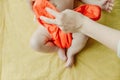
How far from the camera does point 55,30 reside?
3.76 ft

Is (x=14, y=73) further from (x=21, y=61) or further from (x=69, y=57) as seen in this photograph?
(x=69, y=57)

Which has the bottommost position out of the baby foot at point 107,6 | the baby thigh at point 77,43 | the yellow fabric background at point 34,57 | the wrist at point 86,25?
the yellow fabric background at point 34,57

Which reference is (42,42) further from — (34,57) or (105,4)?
(105,4)

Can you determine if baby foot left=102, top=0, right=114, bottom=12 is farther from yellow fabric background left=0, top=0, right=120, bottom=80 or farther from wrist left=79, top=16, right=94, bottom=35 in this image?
wrist left=79, top=16, right=94, bottom=35

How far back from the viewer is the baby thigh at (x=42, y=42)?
45.9 inches

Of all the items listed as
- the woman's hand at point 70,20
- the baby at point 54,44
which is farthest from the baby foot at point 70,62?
the woman's hand at point 70,20

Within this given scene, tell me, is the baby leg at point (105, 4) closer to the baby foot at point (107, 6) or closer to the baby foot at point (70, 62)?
the baby foot at point (107, 6)

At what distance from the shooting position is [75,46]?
1.12m

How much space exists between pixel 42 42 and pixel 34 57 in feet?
0.38

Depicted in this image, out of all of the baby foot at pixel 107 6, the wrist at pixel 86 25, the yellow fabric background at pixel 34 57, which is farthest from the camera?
the baby foot at pixel 107 6

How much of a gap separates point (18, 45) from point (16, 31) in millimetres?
84

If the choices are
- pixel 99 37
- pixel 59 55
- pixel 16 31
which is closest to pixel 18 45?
pixel 16 31

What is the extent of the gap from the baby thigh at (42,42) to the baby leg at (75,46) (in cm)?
9

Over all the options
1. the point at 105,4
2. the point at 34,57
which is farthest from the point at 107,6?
the point at 34,57
